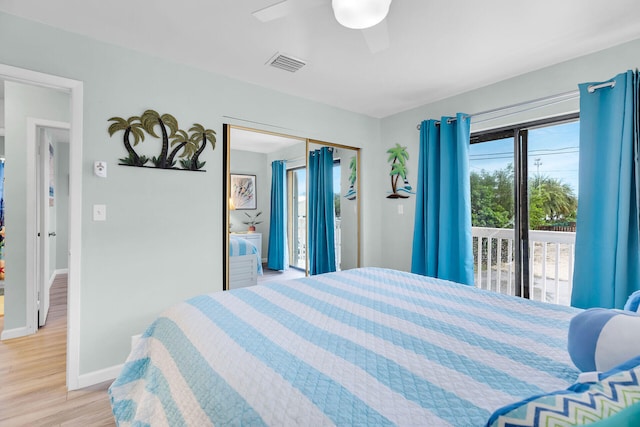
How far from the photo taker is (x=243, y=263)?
9.49ft

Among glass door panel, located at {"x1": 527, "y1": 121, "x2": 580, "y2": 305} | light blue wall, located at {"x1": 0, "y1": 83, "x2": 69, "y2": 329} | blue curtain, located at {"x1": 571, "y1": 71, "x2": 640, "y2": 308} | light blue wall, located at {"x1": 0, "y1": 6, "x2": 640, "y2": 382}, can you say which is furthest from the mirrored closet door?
blue curtain, located at {"x1": 571, "y1": 71, "x2": 640, "y2": 308}

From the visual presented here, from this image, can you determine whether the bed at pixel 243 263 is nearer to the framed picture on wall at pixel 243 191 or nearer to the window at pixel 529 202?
the framed picture on wall at pixel 243 191

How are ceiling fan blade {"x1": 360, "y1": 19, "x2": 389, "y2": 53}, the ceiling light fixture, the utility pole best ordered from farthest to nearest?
the utility pole → ceiling fan blade {"x1": 360, "y1": 19, "x2": 389, "y2": 53} → the ceiling light fixture

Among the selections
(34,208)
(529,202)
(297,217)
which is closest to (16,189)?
(34,208)

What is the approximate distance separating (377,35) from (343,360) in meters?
1.67

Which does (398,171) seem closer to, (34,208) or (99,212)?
(99,212)

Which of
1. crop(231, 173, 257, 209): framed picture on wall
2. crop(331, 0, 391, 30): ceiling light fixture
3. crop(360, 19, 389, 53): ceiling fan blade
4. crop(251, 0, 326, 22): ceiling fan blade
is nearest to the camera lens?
crop(331, 0, 391, 30): ceiling light fixture

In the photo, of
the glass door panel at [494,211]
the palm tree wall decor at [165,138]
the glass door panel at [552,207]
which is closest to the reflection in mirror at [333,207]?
the palm tree wall decor at [165,138]

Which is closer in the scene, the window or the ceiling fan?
the ceiling fan

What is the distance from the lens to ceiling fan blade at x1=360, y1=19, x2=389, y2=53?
1618mm

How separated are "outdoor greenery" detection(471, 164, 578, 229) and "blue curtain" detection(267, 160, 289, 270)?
2.00m

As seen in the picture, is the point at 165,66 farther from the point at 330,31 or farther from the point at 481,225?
the point at 481,225

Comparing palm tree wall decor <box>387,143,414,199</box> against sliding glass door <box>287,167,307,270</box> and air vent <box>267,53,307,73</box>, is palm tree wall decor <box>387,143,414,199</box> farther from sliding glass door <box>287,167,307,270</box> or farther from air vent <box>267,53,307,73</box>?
air vent <box>267,53,307,73</box>

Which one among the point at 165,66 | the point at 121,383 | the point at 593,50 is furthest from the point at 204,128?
the point at 593,50
